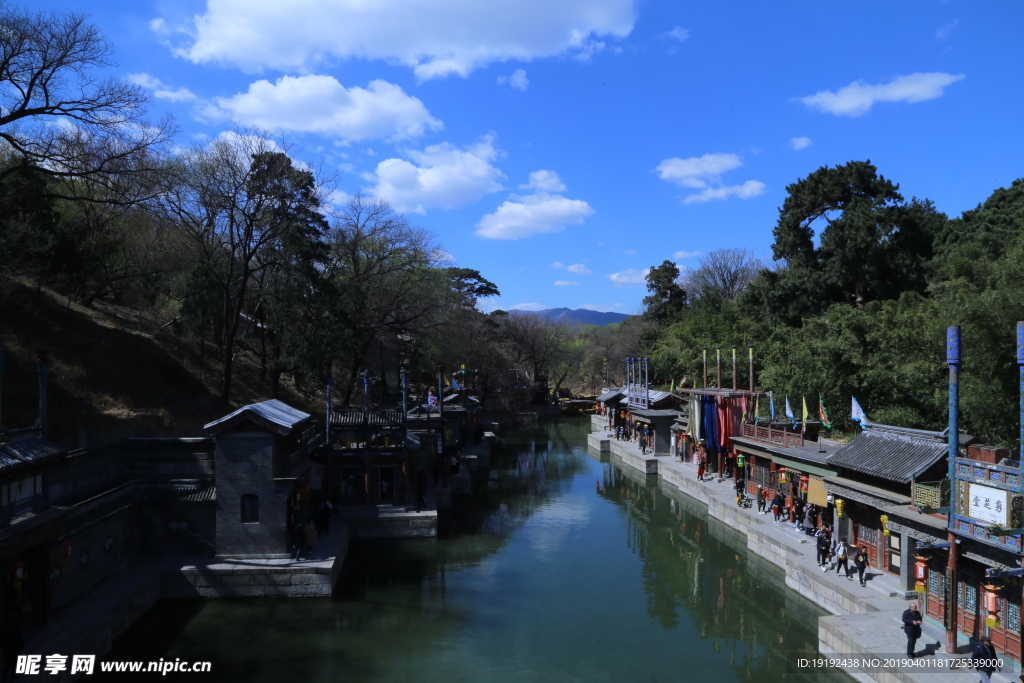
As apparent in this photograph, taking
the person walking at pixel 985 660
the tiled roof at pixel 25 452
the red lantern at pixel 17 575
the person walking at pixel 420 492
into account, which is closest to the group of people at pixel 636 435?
the person walking at pixel 420 492

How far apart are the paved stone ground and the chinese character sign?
2.88 meters

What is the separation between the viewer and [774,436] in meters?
28.7

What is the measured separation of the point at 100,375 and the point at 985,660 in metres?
32.5

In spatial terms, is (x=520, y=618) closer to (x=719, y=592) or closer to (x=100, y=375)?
(x=719, y=592)

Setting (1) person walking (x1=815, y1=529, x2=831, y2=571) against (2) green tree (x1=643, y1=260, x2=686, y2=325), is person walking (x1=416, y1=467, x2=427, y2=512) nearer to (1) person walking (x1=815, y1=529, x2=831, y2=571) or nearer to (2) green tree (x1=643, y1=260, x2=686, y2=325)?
(1) person walking (x1=815, y1=529, x2=831, y2=571)

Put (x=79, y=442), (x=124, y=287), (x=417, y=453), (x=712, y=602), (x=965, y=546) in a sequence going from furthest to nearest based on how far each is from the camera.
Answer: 1. (x=124, y=287)
2. (x=417, y=453)
3. (x=79, y=442)
4. (x=712, y=602)
5. (x=965, y=546)

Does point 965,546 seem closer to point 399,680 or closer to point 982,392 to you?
point 982,392

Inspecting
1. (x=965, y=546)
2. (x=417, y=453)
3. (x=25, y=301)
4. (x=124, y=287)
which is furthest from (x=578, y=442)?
(x=965, y=546)

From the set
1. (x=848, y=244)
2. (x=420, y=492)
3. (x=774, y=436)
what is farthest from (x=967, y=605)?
(x=848, y=244)

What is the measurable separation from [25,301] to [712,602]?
1243 inches

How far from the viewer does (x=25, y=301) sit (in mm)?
30906

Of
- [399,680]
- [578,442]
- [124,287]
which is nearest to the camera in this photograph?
[399,680]

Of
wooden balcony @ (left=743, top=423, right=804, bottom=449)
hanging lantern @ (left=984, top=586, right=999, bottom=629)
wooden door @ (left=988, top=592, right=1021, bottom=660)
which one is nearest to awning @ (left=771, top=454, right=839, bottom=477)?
wooden balcony @ (left=743, top=423, right=804, bottom=449)

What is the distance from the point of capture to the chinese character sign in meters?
12.6
